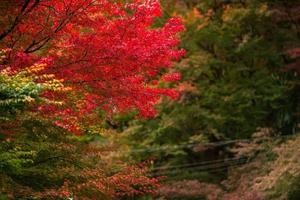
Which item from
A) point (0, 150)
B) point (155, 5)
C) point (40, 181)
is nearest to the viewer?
point (0, 150)

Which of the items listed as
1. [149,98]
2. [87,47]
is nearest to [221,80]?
[149,98]

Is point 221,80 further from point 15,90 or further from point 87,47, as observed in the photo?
point 15,90

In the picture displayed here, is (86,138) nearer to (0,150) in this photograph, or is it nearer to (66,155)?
(66,155)

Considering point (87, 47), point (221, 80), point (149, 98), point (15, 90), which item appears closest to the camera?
point (15, 90)

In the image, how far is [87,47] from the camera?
26.2ft

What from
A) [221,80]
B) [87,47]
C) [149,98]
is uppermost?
[87,47]

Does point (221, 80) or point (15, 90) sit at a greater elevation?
point (221, 80)

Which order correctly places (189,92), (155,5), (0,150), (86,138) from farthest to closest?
(86,138) → (189,92) → (155,5) → (0,150)

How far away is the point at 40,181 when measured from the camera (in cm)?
752

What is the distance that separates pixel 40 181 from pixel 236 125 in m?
12.1

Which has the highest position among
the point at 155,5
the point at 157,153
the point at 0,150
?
the point at 155,5

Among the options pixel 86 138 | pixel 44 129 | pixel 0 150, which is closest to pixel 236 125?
pixel 86 138

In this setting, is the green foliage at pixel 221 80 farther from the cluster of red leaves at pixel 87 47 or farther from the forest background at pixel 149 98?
the cluster of red leaves at pixel 87 47

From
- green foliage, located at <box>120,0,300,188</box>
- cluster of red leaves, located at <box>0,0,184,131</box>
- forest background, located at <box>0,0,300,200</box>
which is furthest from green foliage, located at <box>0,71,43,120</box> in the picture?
green foliage, located at <box>120,0,300,188</box>
